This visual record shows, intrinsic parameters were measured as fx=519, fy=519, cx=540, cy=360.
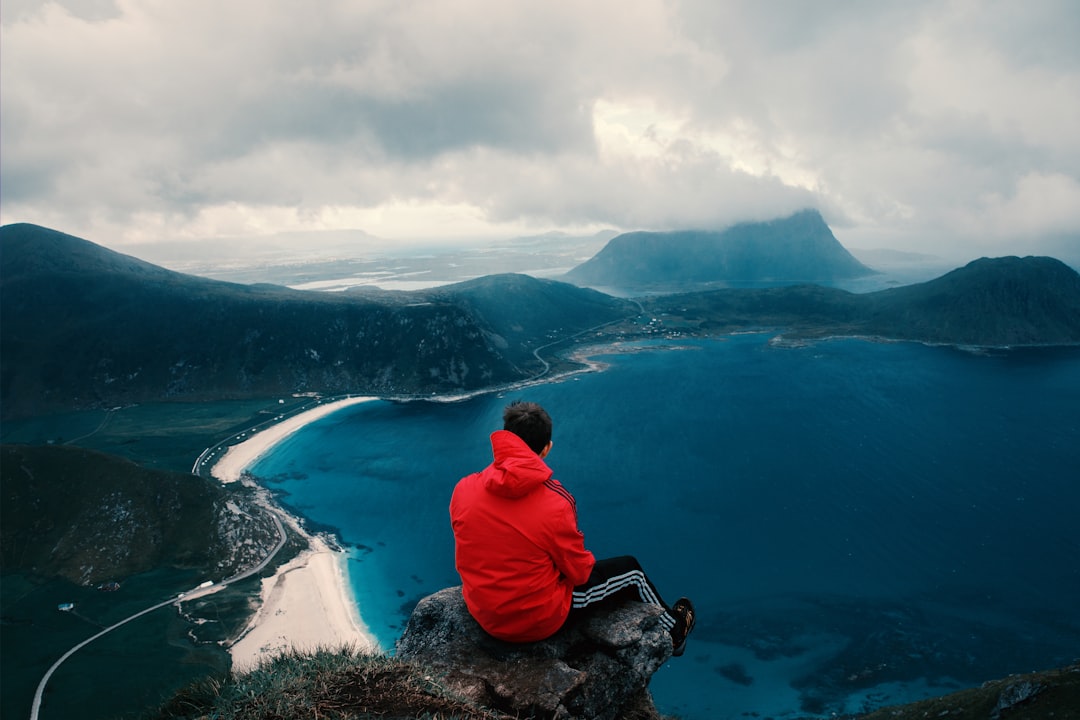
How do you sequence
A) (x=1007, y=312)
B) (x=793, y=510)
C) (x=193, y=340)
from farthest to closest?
(x=1007, y=312), (x=193, y=340), (x=793, y=510)

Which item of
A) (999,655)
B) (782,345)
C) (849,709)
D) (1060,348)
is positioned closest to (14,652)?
(849,709)

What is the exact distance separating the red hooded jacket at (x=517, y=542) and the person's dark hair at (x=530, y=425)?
0.86ft

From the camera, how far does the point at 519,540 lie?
6.73 m

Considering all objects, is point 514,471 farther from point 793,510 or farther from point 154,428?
point 154,428

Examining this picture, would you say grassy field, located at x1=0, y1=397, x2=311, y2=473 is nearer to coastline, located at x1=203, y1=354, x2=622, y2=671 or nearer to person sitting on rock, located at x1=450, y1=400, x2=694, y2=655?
coastline, located at x1=203, y1=354, x2=622, y2=671

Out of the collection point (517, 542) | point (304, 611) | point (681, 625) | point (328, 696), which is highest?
point (517, 542)

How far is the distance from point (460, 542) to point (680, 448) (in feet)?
322

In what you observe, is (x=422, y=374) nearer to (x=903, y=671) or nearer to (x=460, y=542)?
(x=903, y=671)

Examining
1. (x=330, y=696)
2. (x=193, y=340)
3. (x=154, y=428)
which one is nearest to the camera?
(x=330, y=696)

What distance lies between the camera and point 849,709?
42188 mm

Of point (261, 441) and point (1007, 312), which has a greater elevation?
point (1007, 312)

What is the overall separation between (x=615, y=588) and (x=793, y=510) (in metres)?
78.1

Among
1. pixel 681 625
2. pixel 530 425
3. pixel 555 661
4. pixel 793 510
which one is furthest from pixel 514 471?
pixel 793 510

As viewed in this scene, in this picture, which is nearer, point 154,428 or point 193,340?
point 154,428
